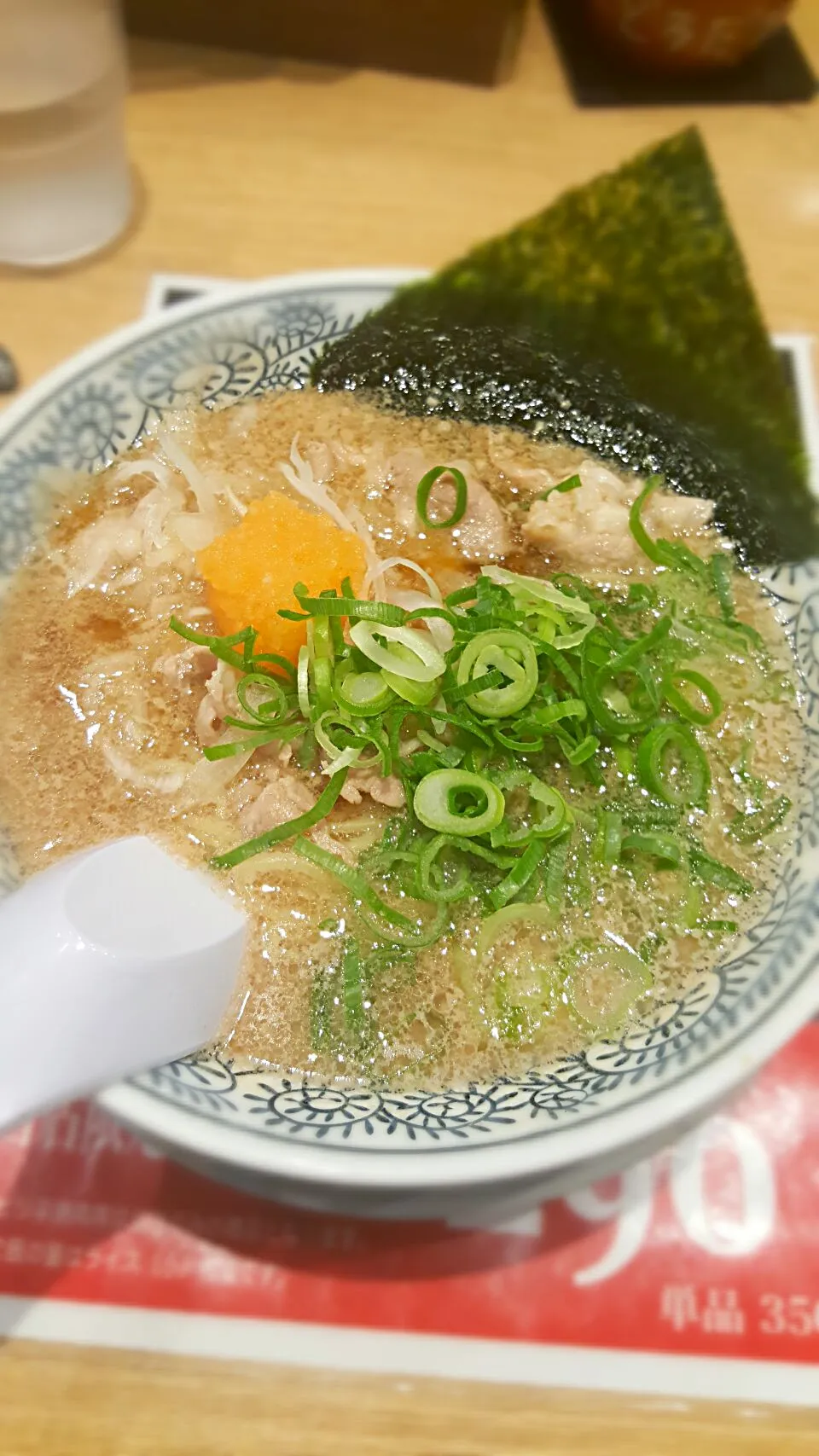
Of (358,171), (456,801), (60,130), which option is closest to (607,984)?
(456,801)

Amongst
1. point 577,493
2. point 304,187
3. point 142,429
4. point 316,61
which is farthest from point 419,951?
point 316,61

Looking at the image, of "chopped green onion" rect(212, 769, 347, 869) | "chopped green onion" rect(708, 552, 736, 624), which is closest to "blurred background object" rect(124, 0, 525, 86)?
"chopped green onion" rect(708, 552, 736, 624)

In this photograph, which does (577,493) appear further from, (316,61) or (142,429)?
(316,61)

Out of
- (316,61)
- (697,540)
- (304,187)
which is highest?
(316,61)

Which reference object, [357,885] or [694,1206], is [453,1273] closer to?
[694,1206]

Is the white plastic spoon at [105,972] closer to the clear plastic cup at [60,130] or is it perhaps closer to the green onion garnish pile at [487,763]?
the green onion garnish pile at [487,763]

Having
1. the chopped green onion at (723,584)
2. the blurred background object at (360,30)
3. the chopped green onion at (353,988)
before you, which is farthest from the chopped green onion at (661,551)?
the blurred background object at (360,30)

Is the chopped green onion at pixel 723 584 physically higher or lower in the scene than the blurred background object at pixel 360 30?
lower
